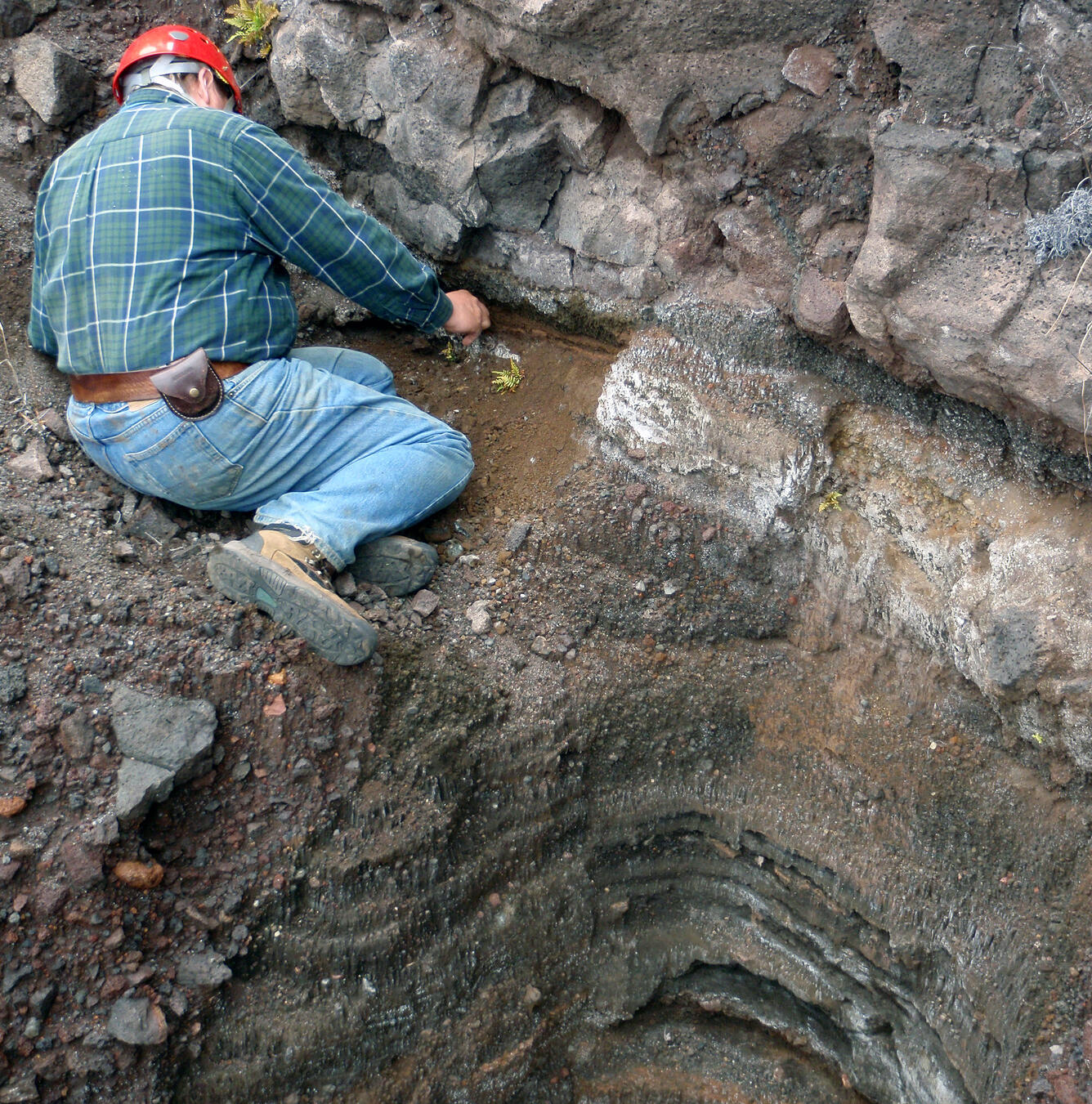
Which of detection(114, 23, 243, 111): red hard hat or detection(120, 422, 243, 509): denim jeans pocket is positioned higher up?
detection(114, 23, 243, 111): red hard hat

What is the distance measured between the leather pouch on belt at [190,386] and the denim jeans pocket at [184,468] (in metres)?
0.05

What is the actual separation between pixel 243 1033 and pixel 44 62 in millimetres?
3770

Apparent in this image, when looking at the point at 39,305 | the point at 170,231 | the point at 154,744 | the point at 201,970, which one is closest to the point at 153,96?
the point at 170,231

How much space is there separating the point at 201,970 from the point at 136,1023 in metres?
0.19

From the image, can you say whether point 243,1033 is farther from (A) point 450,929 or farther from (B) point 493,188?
(B) point 493,188

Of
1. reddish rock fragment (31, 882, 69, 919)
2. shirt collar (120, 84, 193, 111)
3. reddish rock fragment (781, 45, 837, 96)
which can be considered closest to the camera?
reddish rock fragment (31, 882, 69, 919)

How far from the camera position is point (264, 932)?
2.56 meters

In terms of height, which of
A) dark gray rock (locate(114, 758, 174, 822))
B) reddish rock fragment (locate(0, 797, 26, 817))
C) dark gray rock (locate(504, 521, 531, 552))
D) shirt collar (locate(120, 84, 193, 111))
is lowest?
reddish rock fragment (locate(0, 797, 26, 817))

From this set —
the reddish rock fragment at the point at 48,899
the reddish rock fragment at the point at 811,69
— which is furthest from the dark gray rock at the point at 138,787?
the reddish rock fragment at the point at 811,69

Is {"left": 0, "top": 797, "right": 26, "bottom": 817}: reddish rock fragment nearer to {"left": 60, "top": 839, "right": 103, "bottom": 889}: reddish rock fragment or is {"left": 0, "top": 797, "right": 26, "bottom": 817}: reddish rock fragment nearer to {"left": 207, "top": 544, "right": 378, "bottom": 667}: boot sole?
{"left": 60, "top": 839, "right": 103, "bottom": 889}: reddish rock fragment

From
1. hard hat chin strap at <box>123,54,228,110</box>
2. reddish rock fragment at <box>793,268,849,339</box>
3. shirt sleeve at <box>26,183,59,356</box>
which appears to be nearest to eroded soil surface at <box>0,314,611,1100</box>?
shirt sleeve at <box>26,183,59,356</box>

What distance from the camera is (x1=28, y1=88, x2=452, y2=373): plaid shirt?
277 cm

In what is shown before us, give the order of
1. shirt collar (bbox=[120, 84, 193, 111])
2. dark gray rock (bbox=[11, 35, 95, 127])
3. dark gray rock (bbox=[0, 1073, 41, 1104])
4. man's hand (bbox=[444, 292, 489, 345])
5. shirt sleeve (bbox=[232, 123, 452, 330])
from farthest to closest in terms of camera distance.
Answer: dark gray rock (bbox=[11, 35, 95, 127]), man's hand (bbox=[444, 292, 489, 345]), shirt collar (bbox=[120, 84, 193, 111]), shirt sleeve (bbox=[232, 123, 452, 330]), dark gray rock (bbox=[0, 1073, 41, 1104])

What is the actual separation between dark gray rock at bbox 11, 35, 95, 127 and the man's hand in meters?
1.80
